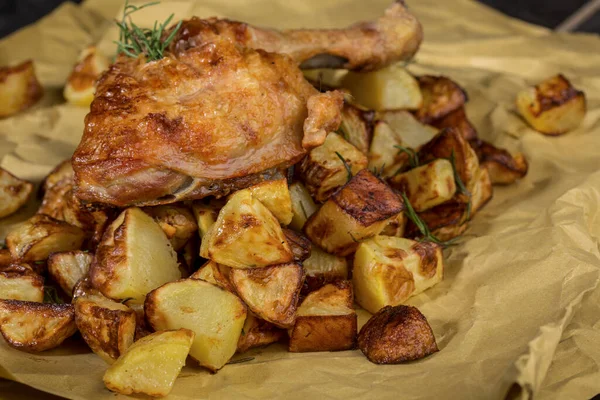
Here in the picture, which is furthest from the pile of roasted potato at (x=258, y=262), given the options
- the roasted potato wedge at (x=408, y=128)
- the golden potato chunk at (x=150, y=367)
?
the roasted potato wedge at (x=408, y=128)

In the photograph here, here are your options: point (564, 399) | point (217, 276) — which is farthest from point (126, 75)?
point (564, 399)

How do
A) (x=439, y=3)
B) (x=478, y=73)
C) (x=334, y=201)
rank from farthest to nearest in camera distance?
(x=439, y=3), (x=478, y=73), (x=334, y=201)

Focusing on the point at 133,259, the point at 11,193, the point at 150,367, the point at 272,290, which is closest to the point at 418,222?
the point at 272,290

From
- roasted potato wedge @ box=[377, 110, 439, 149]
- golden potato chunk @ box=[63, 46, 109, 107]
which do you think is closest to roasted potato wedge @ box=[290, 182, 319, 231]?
roasted potato wedge @ box=[377, 110, 439, 149]

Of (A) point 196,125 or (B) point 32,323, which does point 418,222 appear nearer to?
(A) point 196,125

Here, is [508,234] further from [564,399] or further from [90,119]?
[90,119]

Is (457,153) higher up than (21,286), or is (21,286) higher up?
(457,153)
